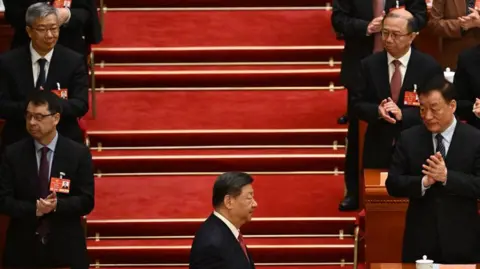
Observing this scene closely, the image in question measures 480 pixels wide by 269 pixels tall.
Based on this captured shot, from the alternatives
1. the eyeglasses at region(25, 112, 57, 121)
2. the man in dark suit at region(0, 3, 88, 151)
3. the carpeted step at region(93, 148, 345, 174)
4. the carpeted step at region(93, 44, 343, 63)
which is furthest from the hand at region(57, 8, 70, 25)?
the carpeted step at region(93, 44, 343, 63)

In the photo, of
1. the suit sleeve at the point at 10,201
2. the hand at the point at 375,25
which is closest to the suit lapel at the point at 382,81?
the hand at the point at 375,25

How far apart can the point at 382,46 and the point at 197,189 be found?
59.3 inches

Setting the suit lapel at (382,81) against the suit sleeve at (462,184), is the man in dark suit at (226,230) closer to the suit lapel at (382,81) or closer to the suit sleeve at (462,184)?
the suit sleeve at (462,184)

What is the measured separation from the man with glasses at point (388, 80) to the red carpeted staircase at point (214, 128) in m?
0.89

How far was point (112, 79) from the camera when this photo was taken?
9.66m

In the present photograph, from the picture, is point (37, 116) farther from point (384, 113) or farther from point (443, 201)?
point (443, 201)

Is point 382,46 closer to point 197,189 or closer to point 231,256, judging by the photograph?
point 197,189

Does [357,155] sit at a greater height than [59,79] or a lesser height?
lesser

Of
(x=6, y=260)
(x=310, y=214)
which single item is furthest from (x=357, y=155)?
(x=6, y=260)

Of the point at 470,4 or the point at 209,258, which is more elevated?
the point at 470,4

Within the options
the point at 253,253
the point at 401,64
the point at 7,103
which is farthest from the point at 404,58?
the point at 7,103

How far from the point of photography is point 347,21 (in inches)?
332

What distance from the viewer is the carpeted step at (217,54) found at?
979 centimetres

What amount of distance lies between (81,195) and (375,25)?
227cm
